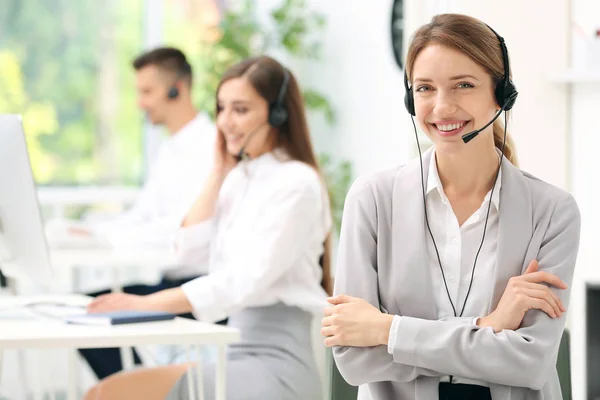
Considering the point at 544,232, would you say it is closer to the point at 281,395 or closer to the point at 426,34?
the point at 426,34

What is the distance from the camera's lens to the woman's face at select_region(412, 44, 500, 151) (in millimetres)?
A: 1600

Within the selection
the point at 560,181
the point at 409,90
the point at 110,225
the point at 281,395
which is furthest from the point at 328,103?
the point at 409,90

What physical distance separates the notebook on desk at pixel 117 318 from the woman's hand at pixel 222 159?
32.5 inches

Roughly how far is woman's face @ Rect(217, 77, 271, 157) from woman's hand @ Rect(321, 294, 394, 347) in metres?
1.00

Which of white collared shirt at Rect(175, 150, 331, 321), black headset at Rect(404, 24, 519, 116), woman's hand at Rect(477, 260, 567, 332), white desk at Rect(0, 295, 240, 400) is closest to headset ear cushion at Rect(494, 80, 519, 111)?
black headset at Rect(404, 24, 519, 116)

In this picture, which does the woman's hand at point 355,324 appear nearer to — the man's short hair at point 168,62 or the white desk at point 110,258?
the white desk at point 110,258

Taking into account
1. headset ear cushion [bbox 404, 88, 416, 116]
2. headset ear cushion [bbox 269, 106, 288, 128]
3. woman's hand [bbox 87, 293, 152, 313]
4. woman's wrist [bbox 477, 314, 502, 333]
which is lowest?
woman's hand [bbox 87, 293, 152, 313]

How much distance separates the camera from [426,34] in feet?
5.36

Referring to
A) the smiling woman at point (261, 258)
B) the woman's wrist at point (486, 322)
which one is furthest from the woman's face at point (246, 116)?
the woman's wrist at point (486, 322)

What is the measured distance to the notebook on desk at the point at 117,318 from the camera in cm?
192

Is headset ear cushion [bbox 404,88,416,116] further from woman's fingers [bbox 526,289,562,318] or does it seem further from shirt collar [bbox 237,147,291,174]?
shirt collar [bbox 237,147,291,174]

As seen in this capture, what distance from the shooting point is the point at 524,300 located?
60.1 inches

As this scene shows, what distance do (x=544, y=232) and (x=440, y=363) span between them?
30cm

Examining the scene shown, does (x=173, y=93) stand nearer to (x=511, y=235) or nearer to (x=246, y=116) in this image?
(x=246, y=116)
